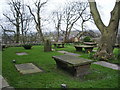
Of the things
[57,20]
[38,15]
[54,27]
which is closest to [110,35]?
[38,15]

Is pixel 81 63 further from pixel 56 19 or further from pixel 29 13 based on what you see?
pixel 56 19

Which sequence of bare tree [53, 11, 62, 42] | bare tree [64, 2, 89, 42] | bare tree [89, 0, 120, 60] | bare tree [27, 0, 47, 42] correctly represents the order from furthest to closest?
bare tree [53, 11, 62, 42] → bare tree [64, 2, 89, 42] → bare tree [27, 0, 47, 42] → bare tree [89, 0, 120, 60]

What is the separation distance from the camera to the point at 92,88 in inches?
102

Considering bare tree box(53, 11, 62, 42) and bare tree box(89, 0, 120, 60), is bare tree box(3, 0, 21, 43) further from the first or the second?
bare tree box(89, 0, 120, 60)

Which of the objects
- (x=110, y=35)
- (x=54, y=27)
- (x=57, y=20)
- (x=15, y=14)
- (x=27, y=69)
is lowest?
(x=27, y=69)

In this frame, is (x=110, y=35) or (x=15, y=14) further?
(x=15, y=14)

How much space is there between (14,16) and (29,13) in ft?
7.42

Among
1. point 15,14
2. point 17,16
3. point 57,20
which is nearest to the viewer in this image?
point 17,16

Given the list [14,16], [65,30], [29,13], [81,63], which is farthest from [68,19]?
[81,63]

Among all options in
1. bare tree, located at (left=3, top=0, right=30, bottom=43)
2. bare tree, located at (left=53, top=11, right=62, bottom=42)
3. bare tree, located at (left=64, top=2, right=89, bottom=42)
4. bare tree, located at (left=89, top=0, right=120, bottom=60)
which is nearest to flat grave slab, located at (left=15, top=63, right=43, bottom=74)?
bare tree, located at (left=89, top=0, right=120, bottom=60)

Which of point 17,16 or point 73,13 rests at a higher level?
point 73,13

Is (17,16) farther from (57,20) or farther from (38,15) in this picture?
(57,20)

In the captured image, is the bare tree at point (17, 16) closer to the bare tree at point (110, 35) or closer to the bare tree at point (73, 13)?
the bare tree at point (73, 13)

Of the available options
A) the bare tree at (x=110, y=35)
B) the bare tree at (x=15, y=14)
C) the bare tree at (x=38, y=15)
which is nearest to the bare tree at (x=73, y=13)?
the bare tree at (x=38, y=15)
